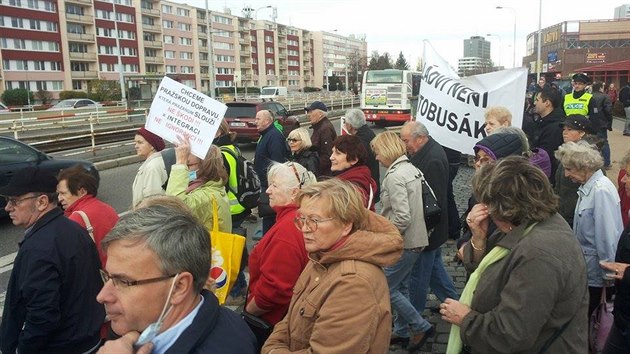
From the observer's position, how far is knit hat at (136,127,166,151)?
4.77 metres

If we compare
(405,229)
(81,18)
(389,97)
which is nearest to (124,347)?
(405,229)

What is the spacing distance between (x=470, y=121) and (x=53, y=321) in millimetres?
4696

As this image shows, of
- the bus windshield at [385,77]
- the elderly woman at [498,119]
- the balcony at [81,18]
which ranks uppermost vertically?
the balcony at [81,18]

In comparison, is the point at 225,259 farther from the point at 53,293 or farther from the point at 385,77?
the point at 385,77

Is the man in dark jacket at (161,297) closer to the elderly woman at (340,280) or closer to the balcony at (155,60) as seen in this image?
the elderly woman at (340,280)

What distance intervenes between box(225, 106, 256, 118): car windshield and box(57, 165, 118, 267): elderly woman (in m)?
13.4

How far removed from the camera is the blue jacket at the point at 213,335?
1.59 m

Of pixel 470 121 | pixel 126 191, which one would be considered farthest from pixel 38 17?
pixel 470 121

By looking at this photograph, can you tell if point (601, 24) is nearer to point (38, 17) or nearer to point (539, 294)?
point (38, 17)

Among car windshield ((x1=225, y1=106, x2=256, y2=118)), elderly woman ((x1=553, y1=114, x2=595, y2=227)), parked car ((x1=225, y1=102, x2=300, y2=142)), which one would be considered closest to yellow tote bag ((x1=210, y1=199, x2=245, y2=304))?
elderly woman ((x1=553, y1=114, x2=595, y2=227))

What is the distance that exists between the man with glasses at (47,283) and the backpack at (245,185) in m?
2.17

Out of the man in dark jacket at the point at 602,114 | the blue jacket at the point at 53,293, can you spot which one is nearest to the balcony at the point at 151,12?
the man in dark jacket at the point at 602,114

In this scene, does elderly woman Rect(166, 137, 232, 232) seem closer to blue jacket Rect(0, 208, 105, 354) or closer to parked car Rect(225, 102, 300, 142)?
blue jacket Rect(0, 208, 105, 354)

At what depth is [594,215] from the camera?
3.37 metres
